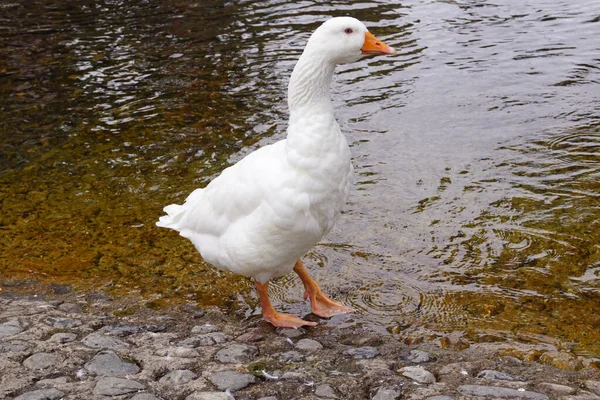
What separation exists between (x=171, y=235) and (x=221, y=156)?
6.60 ft

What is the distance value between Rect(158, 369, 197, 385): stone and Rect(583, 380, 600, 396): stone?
247 cm

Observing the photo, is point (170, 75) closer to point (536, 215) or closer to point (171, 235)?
point (171, 235)

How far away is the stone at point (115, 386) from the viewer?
14.5ft

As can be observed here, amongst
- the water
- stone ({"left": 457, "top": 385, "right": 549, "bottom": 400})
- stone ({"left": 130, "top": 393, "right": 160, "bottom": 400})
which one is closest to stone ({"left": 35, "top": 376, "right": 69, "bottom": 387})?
stone ({"left": 130, "top": 393, "right": 160, "bottom": 400})

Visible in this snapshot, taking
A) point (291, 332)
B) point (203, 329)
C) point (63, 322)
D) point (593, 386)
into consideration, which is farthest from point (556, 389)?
point (63, 322)

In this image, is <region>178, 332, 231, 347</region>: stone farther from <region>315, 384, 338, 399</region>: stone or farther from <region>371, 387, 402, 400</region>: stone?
<region>371, 387, 402, 400</region>: stone

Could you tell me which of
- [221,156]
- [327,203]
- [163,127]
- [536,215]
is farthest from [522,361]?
[163,127]

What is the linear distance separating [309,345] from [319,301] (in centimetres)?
75

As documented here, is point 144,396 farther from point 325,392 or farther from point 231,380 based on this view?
point 325,392

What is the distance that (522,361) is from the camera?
5.11 metres

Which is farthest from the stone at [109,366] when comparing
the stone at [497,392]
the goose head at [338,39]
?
the goose head at [338,39]

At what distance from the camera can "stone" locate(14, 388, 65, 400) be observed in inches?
171

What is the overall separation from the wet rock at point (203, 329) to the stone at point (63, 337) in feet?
2.86

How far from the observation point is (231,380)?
4613 mm
